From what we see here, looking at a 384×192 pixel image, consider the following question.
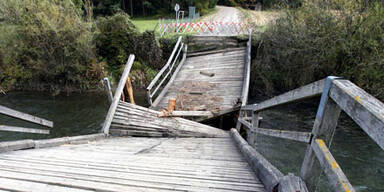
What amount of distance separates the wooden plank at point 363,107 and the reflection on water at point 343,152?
4325mm

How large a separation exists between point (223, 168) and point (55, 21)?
1251cm

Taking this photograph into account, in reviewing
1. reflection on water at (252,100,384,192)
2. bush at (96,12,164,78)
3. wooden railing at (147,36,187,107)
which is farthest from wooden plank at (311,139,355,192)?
bush at (96,12,164,78)

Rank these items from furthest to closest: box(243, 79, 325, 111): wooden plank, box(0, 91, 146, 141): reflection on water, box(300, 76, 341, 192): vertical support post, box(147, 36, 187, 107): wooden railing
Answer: box(0, 91, 146, 141): reflection on water, box(147, 36, 187, 107): wooden railing, box(243, 79, 325, 111): wooden plank, box(300, 76, 341, 192): vertical support post

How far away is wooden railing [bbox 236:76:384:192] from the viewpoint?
0.99m

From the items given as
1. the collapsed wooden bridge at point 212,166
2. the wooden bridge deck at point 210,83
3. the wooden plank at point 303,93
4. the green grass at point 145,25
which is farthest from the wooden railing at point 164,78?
the wooden plank at point 303,93

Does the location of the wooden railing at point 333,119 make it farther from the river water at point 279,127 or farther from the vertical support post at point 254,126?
the river water at point 279,127

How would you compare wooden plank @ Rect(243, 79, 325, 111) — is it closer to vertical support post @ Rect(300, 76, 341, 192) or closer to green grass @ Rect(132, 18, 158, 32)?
vertical support post @ Rect(300, 76, 341, 192)

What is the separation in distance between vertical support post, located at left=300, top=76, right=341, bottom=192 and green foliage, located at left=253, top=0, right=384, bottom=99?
7529mm

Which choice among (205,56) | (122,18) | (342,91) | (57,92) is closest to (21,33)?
(57,92)

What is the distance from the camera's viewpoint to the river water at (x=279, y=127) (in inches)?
213

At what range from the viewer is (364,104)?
3.41 feet

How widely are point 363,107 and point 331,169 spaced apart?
44 centimetres

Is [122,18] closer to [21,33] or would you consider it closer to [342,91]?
[21,33]

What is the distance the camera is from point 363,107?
1.04 meters
